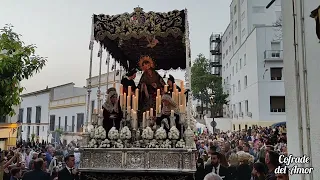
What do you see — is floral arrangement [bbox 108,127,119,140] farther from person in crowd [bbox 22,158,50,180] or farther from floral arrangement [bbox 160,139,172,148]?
person in crowd [bbox 22,158,50,180]

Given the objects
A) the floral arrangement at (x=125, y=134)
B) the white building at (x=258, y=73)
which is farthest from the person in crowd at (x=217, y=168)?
the white building at (x=258, y=73)

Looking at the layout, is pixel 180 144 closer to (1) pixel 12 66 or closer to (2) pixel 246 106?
(1) pixel 12 66

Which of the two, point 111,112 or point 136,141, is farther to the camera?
point 111,112

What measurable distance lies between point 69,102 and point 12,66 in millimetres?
15583

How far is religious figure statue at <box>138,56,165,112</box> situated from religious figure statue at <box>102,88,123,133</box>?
1105mm

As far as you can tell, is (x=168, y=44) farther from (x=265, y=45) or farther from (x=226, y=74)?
(x=226, y=74)

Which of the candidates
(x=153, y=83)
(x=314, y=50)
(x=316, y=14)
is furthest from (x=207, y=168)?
(x=316, y=14)

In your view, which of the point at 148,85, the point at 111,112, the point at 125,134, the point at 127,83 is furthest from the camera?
the point at 127,83

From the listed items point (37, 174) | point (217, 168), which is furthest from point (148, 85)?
point (37, 174)

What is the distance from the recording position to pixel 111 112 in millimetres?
5840

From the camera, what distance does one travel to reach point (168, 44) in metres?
7.73

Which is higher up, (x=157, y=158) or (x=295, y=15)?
(x=295, y=15)

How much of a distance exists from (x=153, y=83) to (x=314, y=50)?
14.1ft

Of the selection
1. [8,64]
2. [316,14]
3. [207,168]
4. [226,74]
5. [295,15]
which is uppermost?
[226,74]
